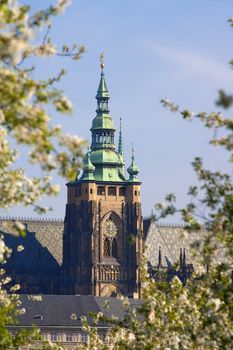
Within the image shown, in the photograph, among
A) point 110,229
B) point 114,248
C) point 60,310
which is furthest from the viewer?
point 114,248

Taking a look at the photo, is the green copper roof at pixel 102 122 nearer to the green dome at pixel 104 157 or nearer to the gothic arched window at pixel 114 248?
the green dome at pixel 104 157

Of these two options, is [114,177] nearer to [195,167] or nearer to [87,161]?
[87,161]

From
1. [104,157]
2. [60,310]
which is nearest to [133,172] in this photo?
[104,157]

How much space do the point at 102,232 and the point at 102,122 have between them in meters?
17.8

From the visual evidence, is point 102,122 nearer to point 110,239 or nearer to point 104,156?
point 104,156

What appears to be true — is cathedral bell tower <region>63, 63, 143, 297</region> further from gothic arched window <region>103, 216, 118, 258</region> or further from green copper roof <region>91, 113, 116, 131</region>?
green copper roof <region>91, 113, 116, 131</region>

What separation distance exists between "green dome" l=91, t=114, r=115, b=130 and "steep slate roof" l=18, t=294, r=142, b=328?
134ft

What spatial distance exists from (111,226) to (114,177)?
7704mm

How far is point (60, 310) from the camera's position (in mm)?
156000

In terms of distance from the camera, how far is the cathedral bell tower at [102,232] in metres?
188

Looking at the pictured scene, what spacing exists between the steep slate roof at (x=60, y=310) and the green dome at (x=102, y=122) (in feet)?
134

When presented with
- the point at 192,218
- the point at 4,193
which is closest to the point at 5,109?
the point at 4,193

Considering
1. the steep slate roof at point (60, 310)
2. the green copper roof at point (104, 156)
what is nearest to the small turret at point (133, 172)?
the green copper roof at point (104, 156)

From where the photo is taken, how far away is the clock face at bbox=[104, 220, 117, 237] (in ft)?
624
